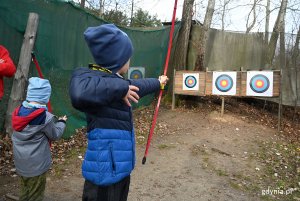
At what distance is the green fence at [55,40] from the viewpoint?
3994 mm

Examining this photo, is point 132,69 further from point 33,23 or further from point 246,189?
point 246,189

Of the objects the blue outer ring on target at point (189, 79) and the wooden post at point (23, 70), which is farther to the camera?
the blue outer ring on target at point (189, 79)

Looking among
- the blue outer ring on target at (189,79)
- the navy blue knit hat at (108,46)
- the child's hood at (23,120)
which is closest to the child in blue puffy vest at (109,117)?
the navy blue knit hat at (108,46)

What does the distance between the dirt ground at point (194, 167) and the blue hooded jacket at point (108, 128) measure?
176 centimetres

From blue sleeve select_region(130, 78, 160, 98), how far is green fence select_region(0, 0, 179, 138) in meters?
2.72

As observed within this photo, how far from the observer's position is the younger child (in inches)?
101

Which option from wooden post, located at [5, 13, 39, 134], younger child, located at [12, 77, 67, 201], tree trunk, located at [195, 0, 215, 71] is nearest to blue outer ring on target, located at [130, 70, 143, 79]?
tree trunk, located at [195, 0, 215, 71]

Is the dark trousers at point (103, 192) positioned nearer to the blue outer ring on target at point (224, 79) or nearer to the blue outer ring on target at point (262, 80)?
the blue outer ring on target at point (224, 79)

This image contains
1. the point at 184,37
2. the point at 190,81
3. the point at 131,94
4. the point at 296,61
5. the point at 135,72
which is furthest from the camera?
the point at 296,61

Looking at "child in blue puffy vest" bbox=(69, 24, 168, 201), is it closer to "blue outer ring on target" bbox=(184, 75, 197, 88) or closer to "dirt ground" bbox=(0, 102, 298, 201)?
"dirt ground" bbox=(0, 102, 298, 201)

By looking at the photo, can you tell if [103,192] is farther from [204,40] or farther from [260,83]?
[204,40]

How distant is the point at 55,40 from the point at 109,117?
3301mm

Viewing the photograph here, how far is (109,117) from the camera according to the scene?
5.75 feet


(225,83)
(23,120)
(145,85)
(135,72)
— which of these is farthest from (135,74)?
(145,85)
